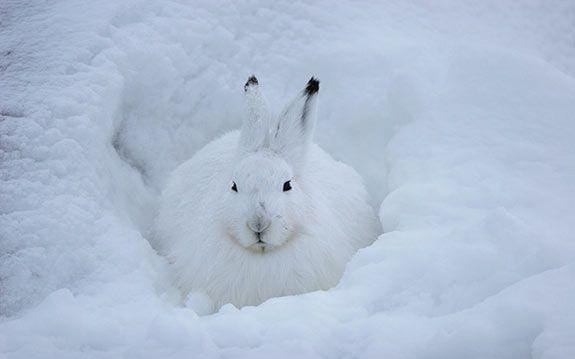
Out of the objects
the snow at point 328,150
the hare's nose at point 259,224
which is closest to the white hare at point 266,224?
the hare's nose at point 259,224

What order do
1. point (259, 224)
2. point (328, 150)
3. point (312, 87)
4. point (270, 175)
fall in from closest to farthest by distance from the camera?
point (259, 224) → point (270, 175) → point (312, 87) → point (328, 150)

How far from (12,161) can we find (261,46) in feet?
8.30

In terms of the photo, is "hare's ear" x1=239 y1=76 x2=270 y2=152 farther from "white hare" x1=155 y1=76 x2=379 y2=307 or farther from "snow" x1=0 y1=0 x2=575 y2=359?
"snow" x1=0 y1=0 x2=575 y2=359

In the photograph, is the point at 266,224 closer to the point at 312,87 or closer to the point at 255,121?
the point at 255,121

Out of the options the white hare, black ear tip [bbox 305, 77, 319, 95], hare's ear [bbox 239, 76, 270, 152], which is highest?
black ear tip [bbox 305, 77, 319, 95]

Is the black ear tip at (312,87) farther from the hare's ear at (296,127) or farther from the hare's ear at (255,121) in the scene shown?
the hare's ear at (255,121)

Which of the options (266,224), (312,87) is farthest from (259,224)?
(312,87)

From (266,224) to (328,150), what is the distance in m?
1.78

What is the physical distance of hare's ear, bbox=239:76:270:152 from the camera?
417 centimetres

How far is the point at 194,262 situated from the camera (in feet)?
14.2

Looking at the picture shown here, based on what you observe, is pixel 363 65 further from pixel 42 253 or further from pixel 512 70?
pixel 42 253

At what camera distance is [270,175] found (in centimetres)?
397

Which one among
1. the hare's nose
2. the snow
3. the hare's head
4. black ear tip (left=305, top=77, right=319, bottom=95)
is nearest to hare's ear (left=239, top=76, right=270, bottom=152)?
the hare's head

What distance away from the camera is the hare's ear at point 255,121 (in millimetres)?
4172
